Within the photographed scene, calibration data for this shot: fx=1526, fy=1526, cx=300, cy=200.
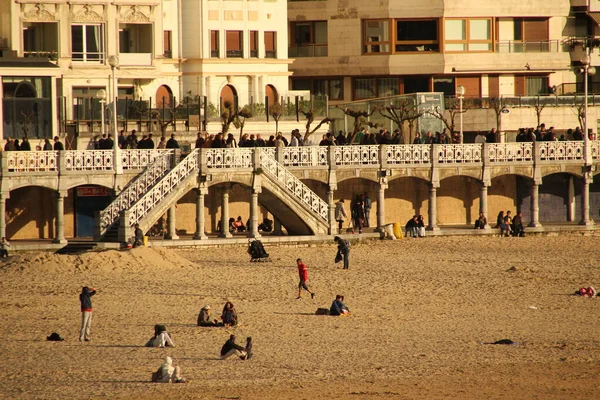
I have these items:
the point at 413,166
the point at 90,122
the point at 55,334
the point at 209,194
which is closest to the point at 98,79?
the point at 90,122

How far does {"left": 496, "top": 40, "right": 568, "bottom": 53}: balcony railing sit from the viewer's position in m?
76.9

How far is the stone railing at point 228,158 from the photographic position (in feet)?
175

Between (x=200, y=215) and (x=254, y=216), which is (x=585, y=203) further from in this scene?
(x=200, y=215)

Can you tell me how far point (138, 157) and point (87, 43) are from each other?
1379 cm

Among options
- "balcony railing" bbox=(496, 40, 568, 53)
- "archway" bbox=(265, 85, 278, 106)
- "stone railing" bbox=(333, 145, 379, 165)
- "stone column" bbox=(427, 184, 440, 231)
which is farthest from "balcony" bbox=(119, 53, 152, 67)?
"balcony railing" bbox=(496, 40, 568, 53)

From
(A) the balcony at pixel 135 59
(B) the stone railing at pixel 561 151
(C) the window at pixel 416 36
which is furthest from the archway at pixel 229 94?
(B) the stone railing at pixel 561 151

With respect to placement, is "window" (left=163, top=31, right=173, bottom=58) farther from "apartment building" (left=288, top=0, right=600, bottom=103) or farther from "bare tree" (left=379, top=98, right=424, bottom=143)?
"bare tree" (left=379, top=98, right=424, bottom=143)

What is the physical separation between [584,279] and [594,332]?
9.50 metres

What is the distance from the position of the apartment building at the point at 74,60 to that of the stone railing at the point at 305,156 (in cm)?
834

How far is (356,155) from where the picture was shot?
56438mm

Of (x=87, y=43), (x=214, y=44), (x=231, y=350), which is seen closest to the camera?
(x=231, y=350)

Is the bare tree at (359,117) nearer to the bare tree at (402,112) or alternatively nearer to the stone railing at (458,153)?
the bare tree at (402,112)

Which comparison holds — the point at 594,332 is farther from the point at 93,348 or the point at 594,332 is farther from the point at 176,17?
the point at 176,17

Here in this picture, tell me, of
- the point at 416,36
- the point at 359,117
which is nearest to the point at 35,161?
the point at 359,117
